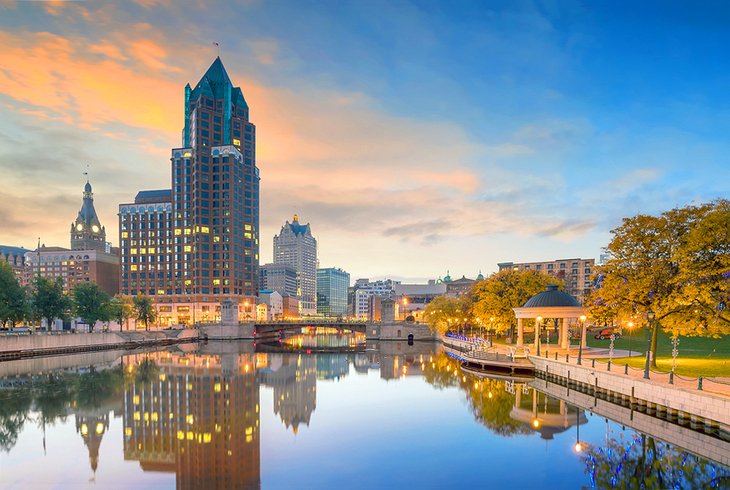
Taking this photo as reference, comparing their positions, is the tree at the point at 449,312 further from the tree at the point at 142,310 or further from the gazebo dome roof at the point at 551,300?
the tree at the point at 142,310

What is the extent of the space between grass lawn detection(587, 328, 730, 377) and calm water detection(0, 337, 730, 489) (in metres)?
10.3

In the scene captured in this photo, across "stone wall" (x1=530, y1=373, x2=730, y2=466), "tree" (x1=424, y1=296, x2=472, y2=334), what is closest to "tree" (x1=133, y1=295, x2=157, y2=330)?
"tree" (x1=424, y1=296, x2=472, y2=334)

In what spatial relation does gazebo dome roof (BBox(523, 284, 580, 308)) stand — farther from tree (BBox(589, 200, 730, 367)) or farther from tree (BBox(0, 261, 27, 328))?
tree (BBox(0, 261, 27, 328))

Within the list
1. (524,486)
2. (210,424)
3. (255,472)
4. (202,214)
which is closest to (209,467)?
(255,472)

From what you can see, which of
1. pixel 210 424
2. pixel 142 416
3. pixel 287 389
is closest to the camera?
pixel 210 424

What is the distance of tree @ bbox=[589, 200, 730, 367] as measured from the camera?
1608 inches

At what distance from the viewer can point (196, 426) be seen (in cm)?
3816

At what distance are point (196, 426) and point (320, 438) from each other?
1012 cm

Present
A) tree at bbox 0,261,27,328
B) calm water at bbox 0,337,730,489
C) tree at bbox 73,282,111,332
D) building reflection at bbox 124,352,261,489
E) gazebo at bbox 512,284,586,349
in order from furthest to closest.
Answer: tree at bbox 73,282,111,332
tree at bbox 0,261,27,328
gazebo at bbox 512,284,586,349
building reflection at bbox 124,352,261,489
calm water at bbox 0,337,730,489

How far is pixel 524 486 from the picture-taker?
2505 centimetres

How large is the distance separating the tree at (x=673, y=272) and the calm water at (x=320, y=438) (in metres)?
11.1

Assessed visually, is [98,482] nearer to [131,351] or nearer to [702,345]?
[702,345]

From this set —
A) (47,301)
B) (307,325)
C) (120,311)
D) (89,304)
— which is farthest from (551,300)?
(120,311)

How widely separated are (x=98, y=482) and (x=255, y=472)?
805 centimetres
